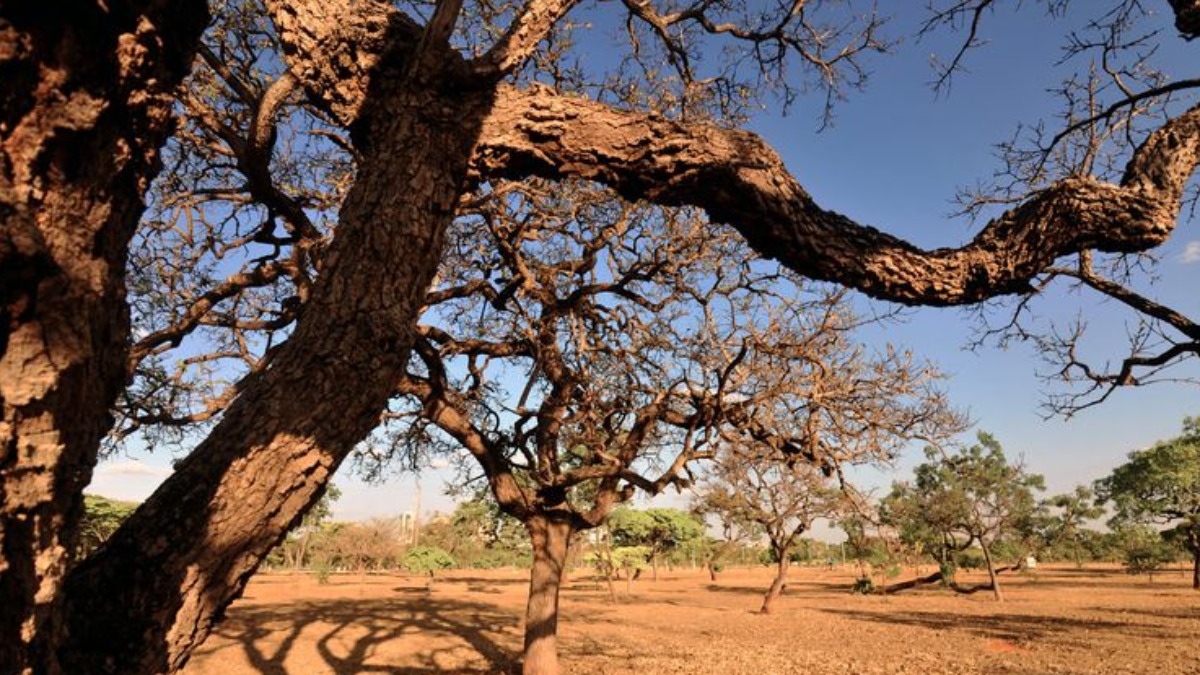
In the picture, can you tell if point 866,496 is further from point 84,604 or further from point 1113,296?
point 84,604

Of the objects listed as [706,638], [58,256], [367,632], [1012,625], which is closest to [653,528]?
[1012,625]

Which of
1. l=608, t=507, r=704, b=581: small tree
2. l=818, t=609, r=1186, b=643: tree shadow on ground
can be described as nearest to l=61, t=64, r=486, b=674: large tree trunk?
l=818, t=609, r=1186, b=643: tree shadow on ground

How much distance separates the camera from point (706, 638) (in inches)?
603

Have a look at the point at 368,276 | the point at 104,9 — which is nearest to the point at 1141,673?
the point at 368,276

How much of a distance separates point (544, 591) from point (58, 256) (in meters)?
8.84

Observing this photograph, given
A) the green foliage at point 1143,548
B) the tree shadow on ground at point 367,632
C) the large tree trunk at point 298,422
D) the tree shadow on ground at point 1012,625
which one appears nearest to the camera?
the large tree trunk at point 298,422

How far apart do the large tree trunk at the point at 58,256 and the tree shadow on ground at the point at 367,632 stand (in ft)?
35.8

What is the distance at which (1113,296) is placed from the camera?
3031 millimetres

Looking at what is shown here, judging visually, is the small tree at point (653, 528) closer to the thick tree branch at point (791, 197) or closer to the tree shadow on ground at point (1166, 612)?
the tree shadow on ground at point (1166, 612)

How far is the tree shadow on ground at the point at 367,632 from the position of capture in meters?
10.8

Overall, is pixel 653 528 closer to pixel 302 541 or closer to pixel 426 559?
pixel 426 559

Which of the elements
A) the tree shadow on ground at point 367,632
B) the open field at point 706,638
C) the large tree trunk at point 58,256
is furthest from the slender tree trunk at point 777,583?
the large tree trunk at point 58,256

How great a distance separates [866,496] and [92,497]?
4052cm

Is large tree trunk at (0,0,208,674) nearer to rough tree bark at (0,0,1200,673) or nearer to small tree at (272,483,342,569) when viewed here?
rough tree bark at (0,0,1200,673)
